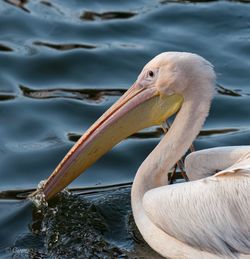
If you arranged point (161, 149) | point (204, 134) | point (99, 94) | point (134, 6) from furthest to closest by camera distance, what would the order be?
point (134, 6), point (99, 94), point (204, 134), point (161, 149)

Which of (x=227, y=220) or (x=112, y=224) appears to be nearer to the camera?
(x=227, y=220)

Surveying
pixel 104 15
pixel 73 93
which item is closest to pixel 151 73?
pixel 73 93

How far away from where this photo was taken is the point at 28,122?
782 cm

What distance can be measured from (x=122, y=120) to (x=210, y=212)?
3.03ft

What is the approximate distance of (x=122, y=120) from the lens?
239 inches

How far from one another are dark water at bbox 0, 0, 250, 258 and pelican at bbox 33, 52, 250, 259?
35cm

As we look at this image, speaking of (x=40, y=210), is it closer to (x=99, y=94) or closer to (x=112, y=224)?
(x=112, y=224)

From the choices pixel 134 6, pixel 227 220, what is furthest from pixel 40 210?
pixel 134 6

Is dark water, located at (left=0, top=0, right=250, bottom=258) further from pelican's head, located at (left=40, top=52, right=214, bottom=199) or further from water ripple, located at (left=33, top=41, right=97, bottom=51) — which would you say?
pelican's head, located at (left=40, top=52, right=214, bottom=199)

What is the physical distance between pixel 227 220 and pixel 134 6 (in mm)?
5151

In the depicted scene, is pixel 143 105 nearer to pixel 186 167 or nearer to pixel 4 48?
pixel 186 167

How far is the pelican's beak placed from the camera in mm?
6047

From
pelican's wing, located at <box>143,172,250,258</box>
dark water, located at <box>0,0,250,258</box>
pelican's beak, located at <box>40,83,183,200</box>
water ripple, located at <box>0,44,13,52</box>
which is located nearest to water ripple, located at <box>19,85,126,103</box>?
dark water, located at <box>0,0,250,258</box>

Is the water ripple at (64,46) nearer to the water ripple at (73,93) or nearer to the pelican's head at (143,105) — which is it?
the water ripple at (73,93)
